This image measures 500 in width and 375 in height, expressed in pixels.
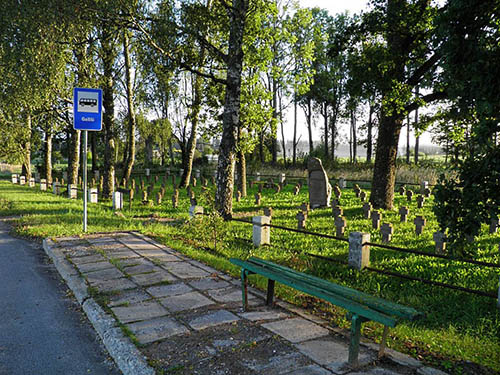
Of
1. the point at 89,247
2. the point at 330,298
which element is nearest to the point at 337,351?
the point at 330,298

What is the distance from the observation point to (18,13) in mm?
11680

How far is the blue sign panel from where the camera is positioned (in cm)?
859

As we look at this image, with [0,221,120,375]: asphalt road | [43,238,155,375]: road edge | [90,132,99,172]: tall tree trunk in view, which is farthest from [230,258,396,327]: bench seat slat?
[90,132,99,172]: tall tree trunk

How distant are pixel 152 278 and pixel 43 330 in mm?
1752

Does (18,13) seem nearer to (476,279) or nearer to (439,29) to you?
(439,29)

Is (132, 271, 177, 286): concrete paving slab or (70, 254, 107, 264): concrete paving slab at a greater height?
(70, 254, 107, 264): concrete paving slab

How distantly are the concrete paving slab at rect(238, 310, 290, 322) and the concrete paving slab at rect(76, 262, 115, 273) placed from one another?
295cm

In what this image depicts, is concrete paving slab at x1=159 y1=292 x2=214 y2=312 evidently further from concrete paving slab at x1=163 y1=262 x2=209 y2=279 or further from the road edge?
concrete paving slab at x1=163 y1=262 x2=209 y2=279

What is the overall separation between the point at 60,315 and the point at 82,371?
1496 millimetres

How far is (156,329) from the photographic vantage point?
4.03 m

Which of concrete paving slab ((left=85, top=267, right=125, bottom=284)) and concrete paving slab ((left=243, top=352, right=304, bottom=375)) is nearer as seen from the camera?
concrete paving slab ((left=243, top=352, right=304, bottom=375))

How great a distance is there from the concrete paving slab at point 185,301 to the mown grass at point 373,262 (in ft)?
3.27

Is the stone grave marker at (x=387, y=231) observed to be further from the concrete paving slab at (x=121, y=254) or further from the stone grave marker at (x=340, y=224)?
the concrete paving slab at (x=121, y=254)

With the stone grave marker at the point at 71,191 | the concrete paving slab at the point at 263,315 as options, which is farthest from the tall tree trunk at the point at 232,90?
the stone grave marker at the point at 71,191
